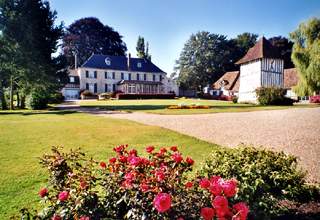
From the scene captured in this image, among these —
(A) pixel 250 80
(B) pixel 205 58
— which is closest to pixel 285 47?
(B) pixel 205 58

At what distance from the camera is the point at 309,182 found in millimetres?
4984

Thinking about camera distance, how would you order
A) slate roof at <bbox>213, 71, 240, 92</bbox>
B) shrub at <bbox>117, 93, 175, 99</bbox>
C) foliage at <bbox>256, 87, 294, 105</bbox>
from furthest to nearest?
slate roof at <bbox>213, 71, 240, 92</bbox>, shrub at <bbox>117, 93, 175, 99</bbox>, foliage at <bbox>256, 87, 294, 105</bbox>

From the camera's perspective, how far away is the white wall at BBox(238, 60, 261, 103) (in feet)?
118

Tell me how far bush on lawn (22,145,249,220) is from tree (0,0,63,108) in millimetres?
25174

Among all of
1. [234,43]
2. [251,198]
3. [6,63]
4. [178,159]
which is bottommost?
[251,198]

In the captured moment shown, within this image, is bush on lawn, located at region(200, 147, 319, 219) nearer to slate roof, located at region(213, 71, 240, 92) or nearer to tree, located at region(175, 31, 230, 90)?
slate roof, located at region(213, 71, 240, 92)

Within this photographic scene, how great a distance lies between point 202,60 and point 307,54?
1680 inches

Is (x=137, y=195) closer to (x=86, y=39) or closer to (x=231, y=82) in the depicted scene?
(x=231, y=82)

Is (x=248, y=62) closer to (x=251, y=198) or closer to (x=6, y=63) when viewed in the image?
(x=6, y=63)

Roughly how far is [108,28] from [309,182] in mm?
70339

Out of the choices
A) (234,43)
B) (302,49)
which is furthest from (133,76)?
(302,49)

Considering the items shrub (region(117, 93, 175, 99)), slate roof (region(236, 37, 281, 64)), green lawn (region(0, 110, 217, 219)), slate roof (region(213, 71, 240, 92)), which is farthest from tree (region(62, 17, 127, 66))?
green lawn (region(0, 110, 217, 219))

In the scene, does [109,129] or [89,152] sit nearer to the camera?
[89,152]

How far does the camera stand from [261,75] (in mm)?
35406
